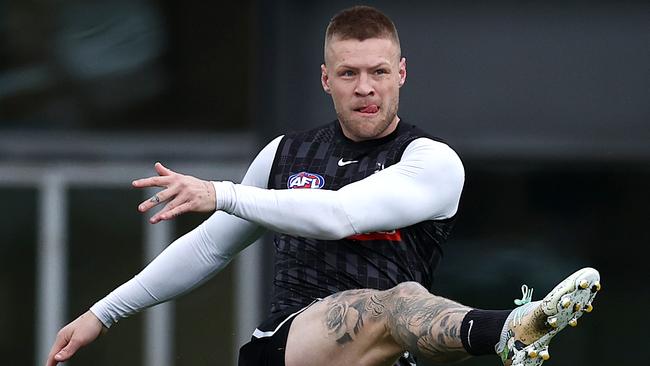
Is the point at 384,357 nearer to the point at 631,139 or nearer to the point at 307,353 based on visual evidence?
the point at 307,353

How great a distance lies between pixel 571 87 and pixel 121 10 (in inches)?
125

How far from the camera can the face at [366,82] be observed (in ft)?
17.4

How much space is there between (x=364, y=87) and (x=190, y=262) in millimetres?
1024

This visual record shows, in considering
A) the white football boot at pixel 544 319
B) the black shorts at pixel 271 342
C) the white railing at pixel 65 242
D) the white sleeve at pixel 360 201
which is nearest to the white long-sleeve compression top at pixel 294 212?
the white sleeve at pixel 360 201

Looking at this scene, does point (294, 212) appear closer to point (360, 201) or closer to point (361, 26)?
point (360, 201)

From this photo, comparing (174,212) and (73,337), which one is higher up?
(174,212)

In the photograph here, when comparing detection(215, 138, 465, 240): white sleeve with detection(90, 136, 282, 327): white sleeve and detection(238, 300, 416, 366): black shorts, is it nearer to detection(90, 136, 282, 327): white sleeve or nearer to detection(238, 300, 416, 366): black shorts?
detection(238, 300, 416, 366): black shorts

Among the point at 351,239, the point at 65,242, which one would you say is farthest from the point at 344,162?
the point at 65,242

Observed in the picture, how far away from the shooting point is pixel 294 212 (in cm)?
488

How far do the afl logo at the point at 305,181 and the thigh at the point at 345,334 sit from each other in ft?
1.56

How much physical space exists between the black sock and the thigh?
1.25 feet

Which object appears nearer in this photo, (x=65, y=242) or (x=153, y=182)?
(x=153, y=182)

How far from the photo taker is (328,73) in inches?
216

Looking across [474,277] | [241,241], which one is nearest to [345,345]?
[241,241]
